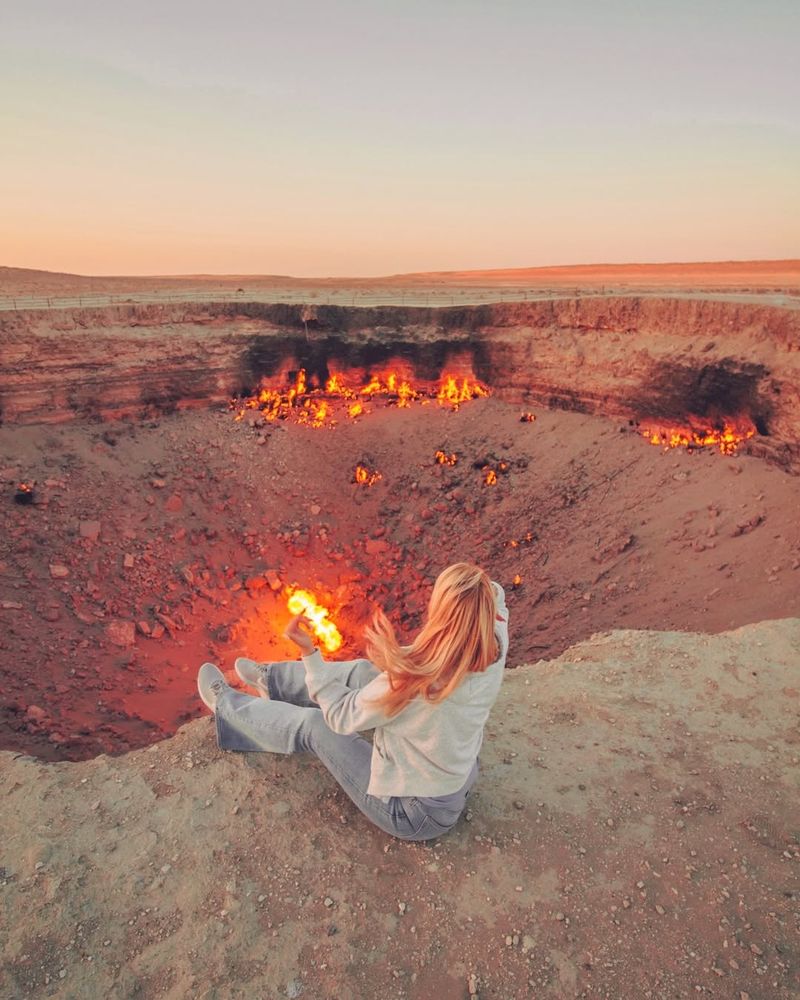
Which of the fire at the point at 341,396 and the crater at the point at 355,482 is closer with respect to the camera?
the crater at the point at 355,482

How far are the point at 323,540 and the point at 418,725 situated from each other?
10735 millimetres

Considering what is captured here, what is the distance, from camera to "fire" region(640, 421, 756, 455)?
11828mm

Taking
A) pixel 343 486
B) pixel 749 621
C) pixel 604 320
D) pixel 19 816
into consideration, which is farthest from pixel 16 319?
pixel 749 621

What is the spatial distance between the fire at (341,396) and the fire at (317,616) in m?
5.51

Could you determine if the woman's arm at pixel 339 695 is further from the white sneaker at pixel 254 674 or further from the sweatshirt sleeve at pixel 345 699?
the white sneaker at pixel 254 674

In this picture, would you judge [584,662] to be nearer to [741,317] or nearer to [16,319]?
[741,317]

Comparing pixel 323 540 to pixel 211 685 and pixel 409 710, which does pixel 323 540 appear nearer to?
pixel 211 685

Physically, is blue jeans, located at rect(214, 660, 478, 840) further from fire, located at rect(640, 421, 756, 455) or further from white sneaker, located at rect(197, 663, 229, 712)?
fire, located at rect(640, 421, 756, 455)

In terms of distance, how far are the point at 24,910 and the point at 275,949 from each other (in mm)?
Answer: 1363

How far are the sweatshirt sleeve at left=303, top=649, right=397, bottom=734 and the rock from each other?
25.1 ft

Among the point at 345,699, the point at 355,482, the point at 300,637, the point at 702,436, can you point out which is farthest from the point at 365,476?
the point at 345,699

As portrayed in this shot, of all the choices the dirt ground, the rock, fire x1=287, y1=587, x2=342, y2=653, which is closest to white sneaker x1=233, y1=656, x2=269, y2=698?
the dirt ground

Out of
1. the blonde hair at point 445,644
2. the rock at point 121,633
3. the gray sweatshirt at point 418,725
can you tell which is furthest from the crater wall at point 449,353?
the blonde hair at point 445,644

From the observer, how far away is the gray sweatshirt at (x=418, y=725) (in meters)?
2.97
